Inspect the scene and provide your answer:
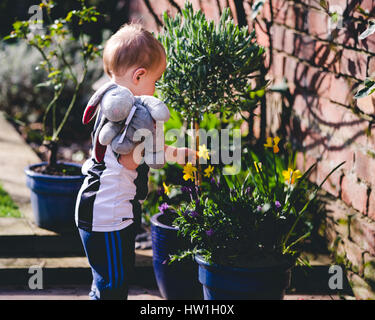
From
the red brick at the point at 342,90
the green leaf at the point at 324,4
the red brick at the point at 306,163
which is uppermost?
the green leaf at the point at 324,4

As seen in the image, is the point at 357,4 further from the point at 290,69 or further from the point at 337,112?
the point at 290,69

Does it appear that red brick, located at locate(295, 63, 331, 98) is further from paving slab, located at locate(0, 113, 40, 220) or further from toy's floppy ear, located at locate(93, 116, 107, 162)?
paving slab, located at locate(0, 113, 40, 220)

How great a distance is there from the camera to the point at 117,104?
209cm

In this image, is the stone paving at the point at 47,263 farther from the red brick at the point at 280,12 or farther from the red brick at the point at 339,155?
the red brick at the point at 280,12

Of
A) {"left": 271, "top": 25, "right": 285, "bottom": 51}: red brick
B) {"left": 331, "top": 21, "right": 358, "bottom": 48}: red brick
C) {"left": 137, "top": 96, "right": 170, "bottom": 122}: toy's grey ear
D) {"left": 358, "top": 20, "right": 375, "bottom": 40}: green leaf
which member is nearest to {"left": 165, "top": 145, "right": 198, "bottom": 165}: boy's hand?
{"left": 137, "top": 96, "right": 170, "bottom": 122}: toy's grey ear

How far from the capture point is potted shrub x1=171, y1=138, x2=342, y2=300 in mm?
2334

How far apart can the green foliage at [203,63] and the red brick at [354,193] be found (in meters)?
0.75

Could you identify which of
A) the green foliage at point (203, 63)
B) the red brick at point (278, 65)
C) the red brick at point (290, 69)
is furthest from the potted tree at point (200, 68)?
the red brick at point (278, 65)

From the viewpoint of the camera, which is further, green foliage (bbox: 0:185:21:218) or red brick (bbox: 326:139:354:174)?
green foliage (bbox: 0:185:21:218)

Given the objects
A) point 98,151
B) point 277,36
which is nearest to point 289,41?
point 277,36

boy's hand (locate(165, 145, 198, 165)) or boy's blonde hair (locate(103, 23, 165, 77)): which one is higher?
boy's blonde hair (locate(103, 23, 165, 77))

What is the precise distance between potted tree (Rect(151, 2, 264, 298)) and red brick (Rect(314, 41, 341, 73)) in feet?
1.75

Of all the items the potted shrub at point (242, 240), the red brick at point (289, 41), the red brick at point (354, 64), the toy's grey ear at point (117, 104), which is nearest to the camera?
the toy's grey ear at point (117, 104)

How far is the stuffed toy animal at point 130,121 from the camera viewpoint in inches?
83.1
